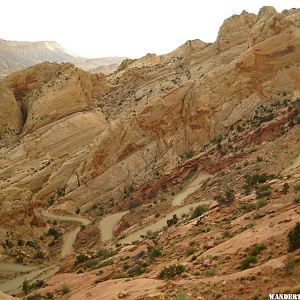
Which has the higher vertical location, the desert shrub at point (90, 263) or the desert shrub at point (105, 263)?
the desert shrub at point (90, 263)

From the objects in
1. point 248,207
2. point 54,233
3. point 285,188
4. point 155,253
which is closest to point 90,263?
point 155,253

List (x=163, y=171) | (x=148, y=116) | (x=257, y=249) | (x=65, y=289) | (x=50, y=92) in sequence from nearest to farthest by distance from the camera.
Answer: (x=257, y=249), (x=65, y=289), (x=163, y=171), (x=148, y=116), (x=50, y=92)

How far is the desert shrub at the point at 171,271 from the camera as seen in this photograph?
19062 millimetres

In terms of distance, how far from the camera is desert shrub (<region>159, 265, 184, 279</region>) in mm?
19062

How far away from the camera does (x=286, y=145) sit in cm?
3934

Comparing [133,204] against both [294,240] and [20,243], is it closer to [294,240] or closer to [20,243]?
[20,243]

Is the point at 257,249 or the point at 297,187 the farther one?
the point at 297,187

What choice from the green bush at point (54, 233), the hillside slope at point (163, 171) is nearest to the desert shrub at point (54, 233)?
the green bush at point (54, 233)

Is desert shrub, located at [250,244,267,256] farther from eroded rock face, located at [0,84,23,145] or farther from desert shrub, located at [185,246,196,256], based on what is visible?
eroded rock face, located at [0,84,23,145]

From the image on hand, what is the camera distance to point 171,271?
19344mm

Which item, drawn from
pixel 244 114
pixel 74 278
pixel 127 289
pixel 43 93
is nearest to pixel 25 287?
pixel 74 278

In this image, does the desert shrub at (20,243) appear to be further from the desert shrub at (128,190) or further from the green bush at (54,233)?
the desert shrub at (128,190)

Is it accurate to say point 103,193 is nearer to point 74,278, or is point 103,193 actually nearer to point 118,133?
point 118,133

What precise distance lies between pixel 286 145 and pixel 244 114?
1271 centimetres
